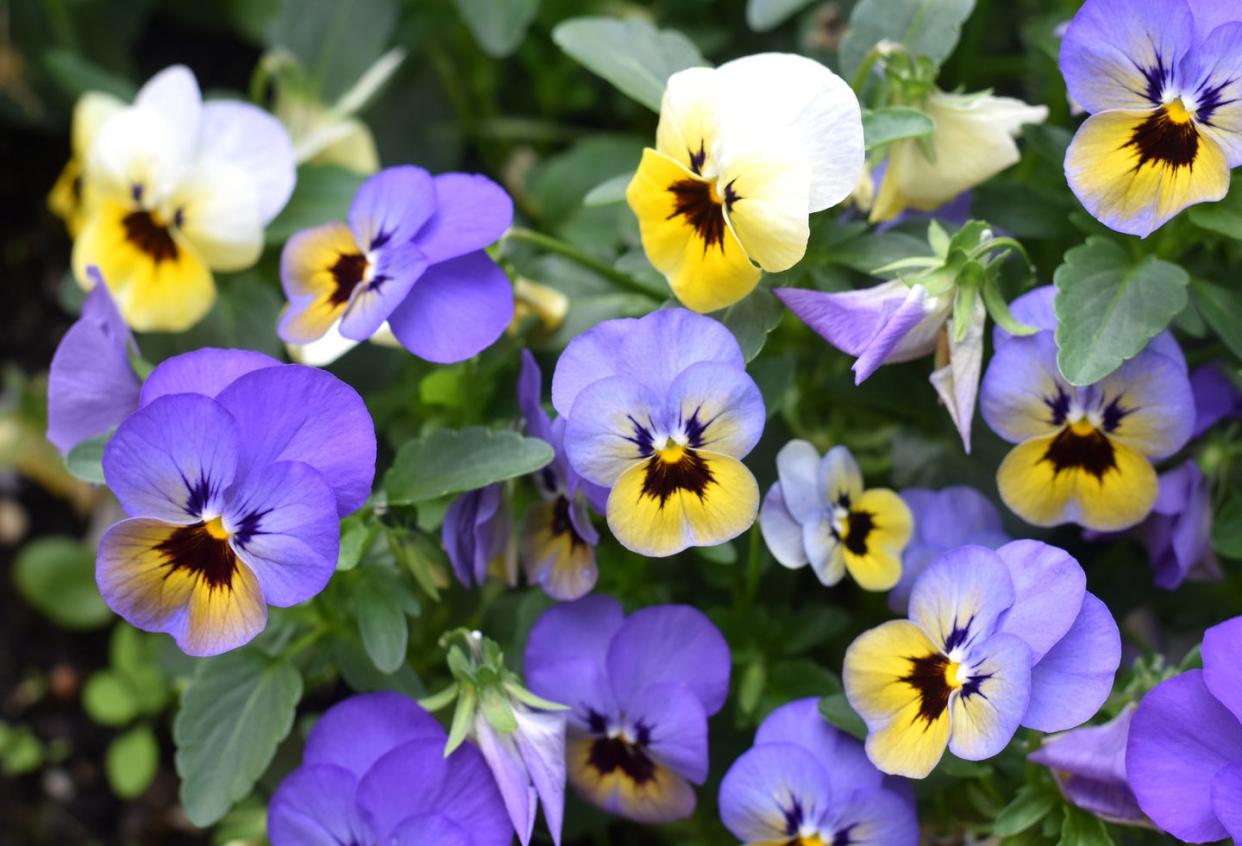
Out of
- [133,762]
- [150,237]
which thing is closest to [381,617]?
[150,237]

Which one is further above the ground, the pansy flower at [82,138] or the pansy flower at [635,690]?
the pansy flower at [82,138]

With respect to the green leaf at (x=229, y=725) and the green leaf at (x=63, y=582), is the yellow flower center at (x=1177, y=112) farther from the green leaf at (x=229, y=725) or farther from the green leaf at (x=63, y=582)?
the green leaf at (x=63, y=582)

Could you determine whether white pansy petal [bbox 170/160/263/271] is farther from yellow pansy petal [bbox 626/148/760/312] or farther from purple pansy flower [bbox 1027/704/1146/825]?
purple pansy flower [bbox 1027/704/1146/825]

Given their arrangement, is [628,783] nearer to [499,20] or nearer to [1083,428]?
[1083,428]

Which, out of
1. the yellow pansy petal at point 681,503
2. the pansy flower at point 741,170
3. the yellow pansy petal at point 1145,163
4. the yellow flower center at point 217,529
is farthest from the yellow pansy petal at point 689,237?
the yellow flower center at point 217,529

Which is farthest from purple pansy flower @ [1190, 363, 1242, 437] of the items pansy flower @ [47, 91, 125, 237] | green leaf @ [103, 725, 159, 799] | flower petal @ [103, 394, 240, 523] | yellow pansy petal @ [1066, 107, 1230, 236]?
green leaf @ [103, 725, 159, 799]

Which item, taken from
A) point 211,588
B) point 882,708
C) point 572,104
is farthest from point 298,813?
point 572,104

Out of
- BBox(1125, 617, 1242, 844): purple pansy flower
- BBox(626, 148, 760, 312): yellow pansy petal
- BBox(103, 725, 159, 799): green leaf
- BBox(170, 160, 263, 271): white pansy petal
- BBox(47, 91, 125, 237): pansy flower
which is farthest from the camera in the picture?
BBox(103, 725, 159, 799): green leaf
